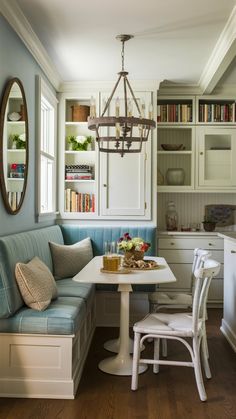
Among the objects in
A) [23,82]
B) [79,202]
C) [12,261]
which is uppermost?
[23,82]

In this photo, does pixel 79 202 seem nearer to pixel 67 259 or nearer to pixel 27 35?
pixel 67 259

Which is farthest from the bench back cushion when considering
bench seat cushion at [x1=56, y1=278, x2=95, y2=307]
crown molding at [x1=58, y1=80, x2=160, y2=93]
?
crown molding at [x1=58, y1=80, x2=160, y2=93]

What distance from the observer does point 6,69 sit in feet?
10.2

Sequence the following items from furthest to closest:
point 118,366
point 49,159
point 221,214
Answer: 1. point 221,214
2. point 49,159
3. point 118,366

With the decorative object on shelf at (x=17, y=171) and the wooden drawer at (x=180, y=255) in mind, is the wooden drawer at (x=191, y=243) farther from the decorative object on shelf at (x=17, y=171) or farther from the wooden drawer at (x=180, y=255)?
the decorative object on shelf at (x=17, y=171)

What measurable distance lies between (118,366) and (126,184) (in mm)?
2223

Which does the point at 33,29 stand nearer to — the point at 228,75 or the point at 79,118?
the point at 79,118

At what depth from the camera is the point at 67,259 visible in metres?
4.14

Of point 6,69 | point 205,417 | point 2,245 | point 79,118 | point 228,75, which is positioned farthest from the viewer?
point 79,118

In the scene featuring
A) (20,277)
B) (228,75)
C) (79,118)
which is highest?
(228,75)

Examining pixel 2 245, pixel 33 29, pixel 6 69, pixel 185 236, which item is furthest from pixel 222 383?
pixel 33 29

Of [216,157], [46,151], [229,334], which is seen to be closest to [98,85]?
[46,151]

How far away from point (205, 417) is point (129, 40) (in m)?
2.91

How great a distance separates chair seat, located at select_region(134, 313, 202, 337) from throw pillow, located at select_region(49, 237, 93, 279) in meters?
1.34
